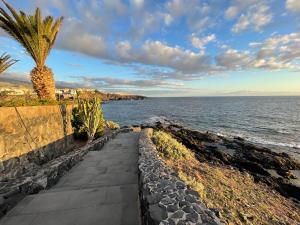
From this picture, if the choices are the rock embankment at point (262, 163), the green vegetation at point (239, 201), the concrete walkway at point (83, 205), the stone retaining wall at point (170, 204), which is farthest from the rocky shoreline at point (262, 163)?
the concrete walkway at point (83, 205)

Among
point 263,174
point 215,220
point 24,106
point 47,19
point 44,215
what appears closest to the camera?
point 215,220

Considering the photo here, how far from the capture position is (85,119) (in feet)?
42.2

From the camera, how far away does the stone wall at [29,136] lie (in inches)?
273

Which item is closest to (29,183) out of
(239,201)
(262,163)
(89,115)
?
(239,201)

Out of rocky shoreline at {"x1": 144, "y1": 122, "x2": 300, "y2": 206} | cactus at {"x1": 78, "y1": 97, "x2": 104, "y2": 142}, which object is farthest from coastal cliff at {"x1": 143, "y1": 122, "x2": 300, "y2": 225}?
cactus at {"x1": 78, "y1": 97, "x2": 104, "y2": 142}

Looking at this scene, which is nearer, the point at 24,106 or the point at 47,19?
the point at 24,106

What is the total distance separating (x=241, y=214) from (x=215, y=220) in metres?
4.73

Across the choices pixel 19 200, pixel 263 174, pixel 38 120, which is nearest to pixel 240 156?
pixel 263 174

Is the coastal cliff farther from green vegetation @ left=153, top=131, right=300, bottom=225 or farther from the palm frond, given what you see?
the palm frond

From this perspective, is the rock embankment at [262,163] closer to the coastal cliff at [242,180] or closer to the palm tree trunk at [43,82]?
the coastal cliff at [242,180]

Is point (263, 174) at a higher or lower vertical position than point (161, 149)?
lower

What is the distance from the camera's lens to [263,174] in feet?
45.0

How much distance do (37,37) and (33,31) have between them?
0.33 m

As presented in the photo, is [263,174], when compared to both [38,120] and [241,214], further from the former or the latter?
[38,120]
